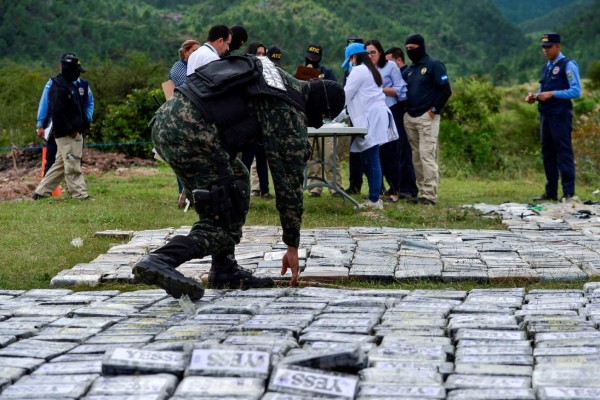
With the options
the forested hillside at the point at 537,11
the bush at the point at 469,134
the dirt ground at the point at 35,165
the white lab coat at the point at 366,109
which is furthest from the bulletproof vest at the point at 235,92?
the forested hillside at the point at 537,11

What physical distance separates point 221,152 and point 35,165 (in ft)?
42.6

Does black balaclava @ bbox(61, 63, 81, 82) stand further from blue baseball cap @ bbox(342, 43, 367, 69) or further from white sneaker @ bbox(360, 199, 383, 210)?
white sneaker @ bbox(360, 199, 383, 210)

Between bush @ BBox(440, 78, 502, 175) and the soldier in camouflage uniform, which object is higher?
the soldier in camouflage uniform

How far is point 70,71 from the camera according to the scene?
12461mm

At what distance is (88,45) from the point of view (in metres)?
46.6

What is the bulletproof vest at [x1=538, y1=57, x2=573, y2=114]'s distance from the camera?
1214cm

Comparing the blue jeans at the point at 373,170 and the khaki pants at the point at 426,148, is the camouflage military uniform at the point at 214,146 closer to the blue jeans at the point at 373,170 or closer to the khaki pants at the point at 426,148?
the blue jeans at the point at 373,170

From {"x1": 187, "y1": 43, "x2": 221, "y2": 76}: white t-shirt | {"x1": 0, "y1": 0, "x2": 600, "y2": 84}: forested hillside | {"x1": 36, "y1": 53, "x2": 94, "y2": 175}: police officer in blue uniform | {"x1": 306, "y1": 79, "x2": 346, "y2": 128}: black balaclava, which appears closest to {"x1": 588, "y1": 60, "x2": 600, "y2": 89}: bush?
{"x1": 0, "y1": 0, "x2": 600, "y2": 84}: forested hillside

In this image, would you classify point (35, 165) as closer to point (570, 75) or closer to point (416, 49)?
point (416, 49)

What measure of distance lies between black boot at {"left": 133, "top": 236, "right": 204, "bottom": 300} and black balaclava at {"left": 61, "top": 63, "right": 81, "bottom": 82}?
23.2ft

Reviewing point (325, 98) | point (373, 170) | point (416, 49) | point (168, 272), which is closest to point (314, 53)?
point (416, 49)

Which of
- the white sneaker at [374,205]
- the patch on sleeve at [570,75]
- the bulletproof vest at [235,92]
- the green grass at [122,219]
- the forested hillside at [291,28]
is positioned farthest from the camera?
the forested hillside at [291,28]

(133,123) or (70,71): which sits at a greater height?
(70,71)

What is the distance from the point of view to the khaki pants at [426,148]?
11.9m
